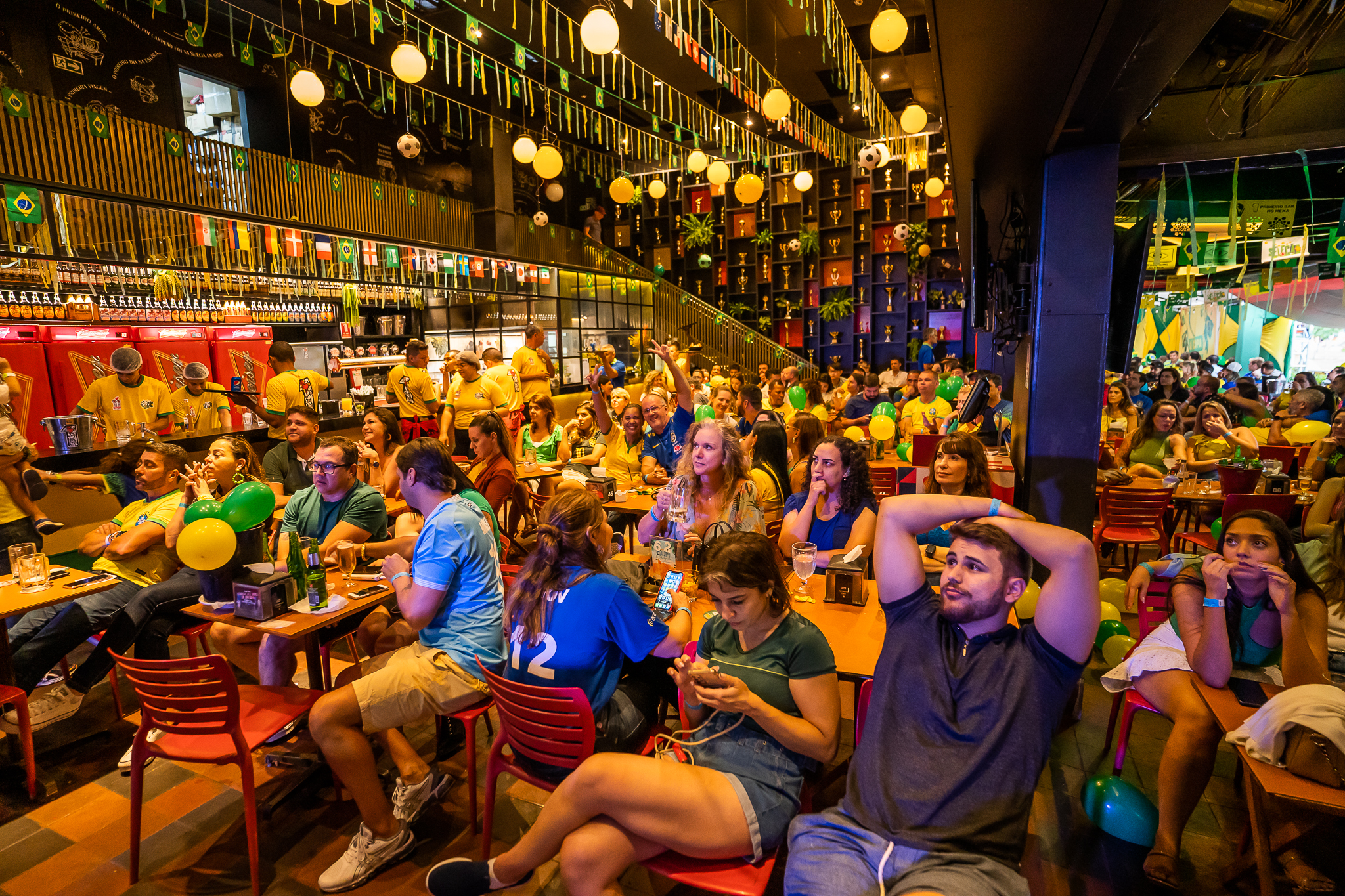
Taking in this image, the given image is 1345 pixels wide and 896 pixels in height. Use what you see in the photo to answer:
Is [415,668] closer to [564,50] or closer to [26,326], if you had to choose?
[26,326]

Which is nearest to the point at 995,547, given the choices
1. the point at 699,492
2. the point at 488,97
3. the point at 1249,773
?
the point at 1249,773

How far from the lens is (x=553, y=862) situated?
246cm

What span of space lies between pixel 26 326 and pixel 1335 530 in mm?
10019

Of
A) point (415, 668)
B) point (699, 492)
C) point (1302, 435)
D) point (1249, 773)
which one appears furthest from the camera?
point (1302, 435)

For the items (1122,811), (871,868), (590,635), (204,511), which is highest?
(204,511)

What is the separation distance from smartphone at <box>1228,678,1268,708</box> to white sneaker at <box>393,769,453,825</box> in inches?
110

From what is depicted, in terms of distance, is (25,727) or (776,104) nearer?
(25,727)

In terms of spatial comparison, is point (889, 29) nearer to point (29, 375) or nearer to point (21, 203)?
point (21, 203)

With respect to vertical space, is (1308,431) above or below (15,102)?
below

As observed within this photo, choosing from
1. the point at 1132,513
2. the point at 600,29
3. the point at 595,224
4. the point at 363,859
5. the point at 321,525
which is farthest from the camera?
the point at 595,224

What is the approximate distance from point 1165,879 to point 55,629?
15.4 ft

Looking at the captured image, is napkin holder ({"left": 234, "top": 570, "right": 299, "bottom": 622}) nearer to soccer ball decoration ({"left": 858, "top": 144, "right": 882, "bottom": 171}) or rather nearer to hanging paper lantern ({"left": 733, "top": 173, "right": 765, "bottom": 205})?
hanging paper lantern ({"left": 733, "top": 173, "right": 765, "bottom": 205})

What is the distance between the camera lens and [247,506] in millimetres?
2814

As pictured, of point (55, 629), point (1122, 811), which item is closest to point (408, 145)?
point (55, 629)
